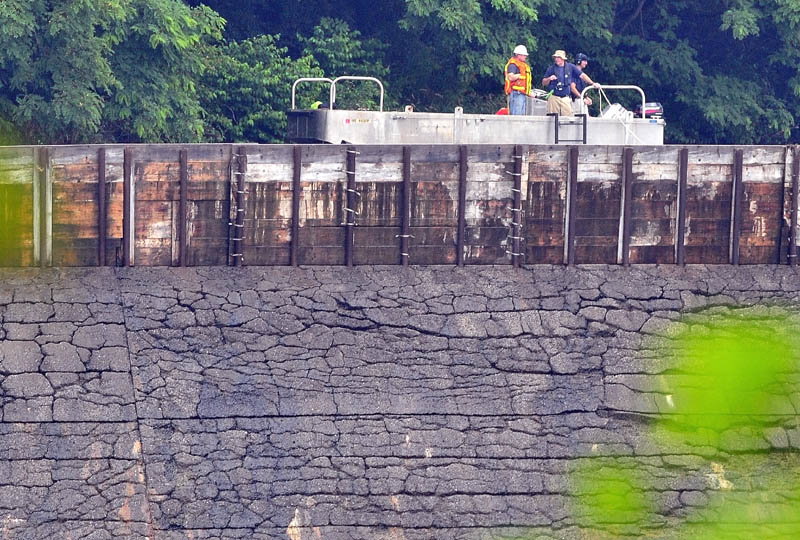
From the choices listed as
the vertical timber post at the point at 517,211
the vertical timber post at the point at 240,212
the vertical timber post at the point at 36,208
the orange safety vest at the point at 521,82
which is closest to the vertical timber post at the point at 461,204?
the vertical timber post at the point at 517,211

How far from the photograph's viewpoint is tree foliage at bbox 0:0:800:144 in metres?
25.1

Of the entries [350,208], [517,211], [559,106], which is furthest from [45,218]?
[559,106]

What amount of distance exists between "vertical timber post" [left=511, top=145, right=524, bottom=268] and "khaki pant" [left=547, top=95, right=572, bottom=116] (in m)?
2.99

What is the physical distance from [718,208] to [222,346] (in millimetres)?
6776

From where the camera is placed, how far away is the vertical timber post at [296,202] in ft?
64.1

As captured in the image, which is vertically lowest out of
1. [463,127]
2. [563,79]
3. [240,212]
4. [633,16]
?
[240,212]

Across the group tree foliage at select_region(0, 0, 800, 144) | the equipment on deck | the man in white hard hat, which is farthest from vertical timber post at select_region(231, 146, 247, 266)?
tree foliage at select_region(0, 0, 800, 144)

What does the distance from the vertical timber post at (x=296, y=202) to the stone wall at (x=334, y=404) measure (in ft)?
0.79

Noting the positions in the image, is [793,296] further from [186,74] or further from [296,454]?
[186,74]

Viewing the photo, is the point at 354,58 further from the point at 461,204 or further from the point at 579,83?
the point at 461,204

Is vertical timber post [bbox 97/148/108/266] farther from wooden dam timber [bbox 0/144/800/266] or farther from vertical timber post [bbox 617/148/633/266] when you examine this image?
vertical timber post [bbox 617/148/633/266]

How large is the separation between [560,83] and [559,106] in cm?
45

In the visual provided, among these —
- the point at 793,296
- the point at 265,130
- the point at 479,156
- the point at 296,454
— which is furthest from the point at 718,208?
the point at 265,130

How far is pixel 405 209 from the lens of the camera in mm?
19891
